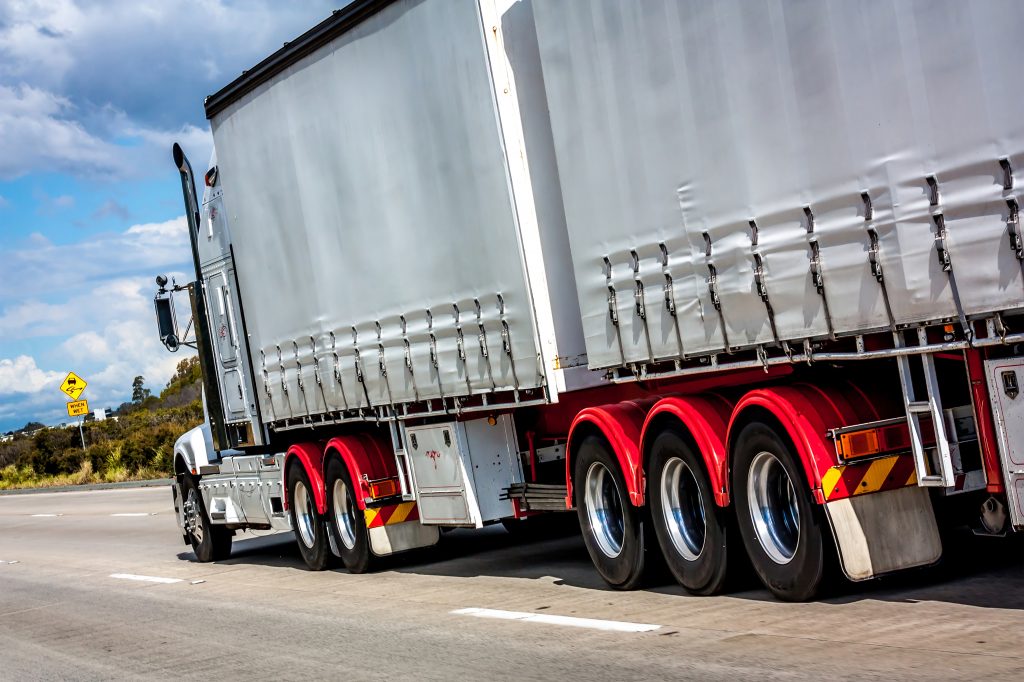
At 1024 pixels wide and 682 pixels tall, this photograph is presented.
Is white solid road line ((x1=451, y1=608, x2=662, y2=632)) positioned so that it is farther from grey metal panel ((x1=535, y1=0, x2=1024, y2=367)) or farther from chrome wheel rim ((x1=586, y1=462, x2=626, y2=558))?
grey metal panel ((x1=535, y1=0, x2=1024, y2=367))

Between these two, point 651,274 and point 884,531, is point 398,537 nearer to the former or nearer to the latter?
point 651,274

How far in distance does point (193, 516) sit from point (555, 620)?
9685 millimetres

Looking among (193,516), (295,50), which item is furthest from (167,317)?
(295,50)

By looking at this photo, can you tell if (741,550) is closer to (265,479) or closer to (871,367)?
(871,367)

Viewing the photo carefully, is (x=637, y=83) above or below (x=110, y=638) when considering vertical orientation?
above

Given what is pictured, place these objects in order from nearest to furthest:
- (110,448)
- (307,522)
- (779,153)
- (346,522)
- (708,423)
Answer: (779,153)
(708,423)
(346,522)
(307,522)
(110,448)

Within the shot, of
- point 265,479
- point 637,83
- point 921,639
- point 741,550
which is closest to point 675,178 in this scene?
point 637,83

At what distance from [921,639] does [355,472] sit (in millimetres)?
7505

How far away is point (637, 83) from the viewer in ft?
30.6

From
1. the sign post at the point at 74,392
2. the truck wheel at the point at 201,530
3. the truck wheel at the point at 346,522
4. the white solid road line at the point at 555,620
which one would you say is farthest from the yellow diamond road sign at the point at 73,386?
the white solid road line at the point at 555,620

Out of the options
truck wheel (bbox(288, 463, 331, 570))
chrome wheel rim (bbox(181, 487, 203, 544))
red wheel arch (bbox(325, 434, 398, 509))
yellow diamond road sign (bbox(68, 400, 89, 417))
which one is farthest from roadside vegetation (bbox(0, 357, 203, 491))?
red wheel arch (bbox(325, 434, 398, 509))

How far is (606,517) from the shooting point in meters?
10.4

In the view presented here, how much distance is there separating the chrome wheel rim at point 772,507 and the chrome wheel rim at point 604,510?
66.4 inches

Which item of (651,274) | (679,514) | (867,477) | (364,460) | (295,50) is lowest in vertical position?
(679,514)
